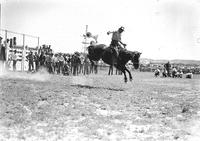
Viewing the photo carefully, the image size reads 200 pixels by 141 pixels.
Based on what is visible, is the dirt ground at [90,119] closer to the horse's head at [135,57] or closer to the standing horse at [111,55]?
the standing horse at [111,55]

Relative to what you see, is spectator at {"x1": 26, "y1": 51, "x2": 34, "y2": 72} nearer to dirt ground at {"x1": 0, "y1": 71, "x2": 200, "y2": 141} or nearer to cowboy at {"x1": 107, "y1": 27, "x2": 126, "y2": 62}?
cowboy at {"x1": 107, "y1": 27, "x2": 126, "y2": 62}

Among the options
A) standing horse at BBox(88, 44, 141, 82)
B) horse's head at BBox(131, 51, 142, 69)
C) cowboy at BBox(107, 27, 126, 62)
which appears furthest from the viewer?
horse's head at BBox(131, 51, 142, 69)

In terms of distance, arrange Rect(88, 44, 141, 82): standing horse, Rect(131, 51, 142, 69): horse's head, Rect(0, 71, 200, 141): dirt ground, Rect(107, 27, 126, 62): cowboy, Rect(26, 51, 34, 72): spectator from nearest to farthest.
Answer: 1. Rect(0, 71, 200, 141): dirt ground
2. Rect(107, 27, 126, 62): cowboy
3. Rect(88, 44, 141, 82): standing horse
4. Rect(131, 51, 142, 69): horse's head
5. Rect(26, 51, 34, 72): spectator

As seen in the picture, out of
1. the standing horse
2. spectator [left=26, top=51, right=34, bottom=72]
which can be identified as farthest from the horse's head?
spectator [left=26, top=51, right=34, bottom=72]

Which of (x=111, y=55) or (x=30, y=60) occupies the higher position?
(x=111, y=55)

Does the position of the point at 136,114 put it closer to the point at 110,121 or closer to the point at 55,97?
the point at 110,121

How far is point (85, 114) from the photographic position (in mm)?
8945

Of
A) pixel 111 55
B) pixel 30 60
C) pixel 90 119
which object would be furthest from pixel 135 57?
pixel 30 60

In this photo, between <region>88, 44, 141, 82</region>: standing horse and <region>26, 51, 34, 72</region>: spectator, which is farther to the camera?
<region>26, 51, 34, 72</region>: spectator

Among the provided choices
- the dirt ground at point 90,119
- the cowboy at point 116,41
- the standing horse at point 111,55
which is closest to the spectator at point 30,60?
the standing horse at point 111,55

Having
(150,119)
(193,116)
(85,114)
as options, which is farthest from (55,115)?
(193,116)

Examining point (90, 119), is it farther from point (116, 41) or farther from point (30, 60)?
point (30, 60)

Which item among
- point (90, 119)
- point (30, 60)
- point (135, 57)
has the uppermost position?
point (135, 57)

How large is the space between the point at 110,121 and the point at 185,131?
1.83m
